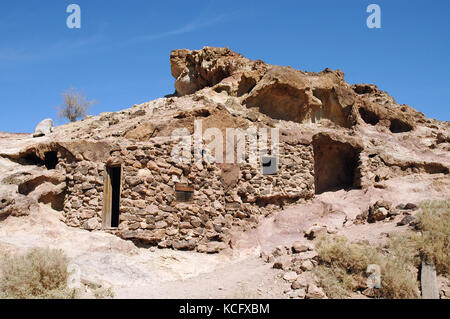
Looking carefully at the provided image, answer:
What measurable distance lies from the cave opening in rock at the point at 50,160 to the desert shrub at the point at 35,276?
3890mm

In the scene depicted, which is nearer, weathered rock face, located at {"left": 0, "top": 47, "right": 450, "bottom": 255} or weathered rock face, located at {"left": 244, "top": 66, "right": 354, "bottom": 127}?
weathered rock face, located at {"left": 0, "top": 47, "right": 450, "bottom": 255}

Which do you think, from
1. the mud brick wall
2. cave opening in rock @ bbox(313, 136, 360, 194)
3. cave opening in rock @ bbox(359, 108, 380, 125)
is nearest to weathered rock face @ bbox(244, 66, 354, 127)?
cave opening in rock @ bbox(313, 136, 360, 194)

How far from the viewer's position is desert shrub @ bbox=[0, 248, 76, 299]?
5.43 meters

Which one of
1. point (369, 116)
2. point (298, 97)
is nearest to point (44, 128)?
point (298, 97)

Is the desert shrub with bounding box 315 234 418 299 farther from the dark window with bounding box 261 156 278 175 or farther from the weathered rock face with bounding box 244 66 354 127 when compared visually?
the weathered rock face with bounding box 244 66 354 127

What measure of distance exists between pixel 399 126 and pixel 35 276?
15810 mm

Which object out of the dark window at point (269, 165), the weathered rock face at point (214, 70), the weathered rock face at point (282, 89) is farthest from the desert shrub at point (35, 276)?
the weathered rock face at point (214, 70)

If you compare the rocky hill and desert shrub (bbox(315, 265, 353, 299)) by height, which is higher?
the rocky hill

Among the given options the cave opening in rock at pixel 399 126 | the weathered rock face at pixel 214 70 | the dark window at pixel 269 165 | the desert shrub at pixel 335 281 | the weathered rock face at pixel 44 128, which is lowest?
the desert shrub at pixel 335 281

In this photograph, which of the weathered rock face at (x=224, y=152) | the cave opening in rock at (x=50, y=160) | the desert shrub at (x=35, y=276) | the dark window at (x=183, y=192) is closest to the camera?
the desert shrub at (x=35, y=276)

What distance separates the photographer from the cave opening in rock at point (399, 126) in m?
16.7

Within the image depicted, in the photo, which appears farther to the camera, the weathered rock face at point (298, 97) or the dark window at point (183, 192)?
the weathered rock face at point (298, 97)

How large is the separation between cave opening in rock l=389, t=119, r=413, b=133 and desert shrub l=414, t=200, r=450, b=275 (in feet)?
31.3

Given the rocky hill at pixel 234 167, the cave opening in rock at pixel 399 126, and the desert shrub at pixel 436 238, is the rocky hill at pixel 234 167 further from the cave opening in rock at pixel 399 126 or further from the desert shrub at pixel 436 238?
the desert shrub at pixel 436 238
